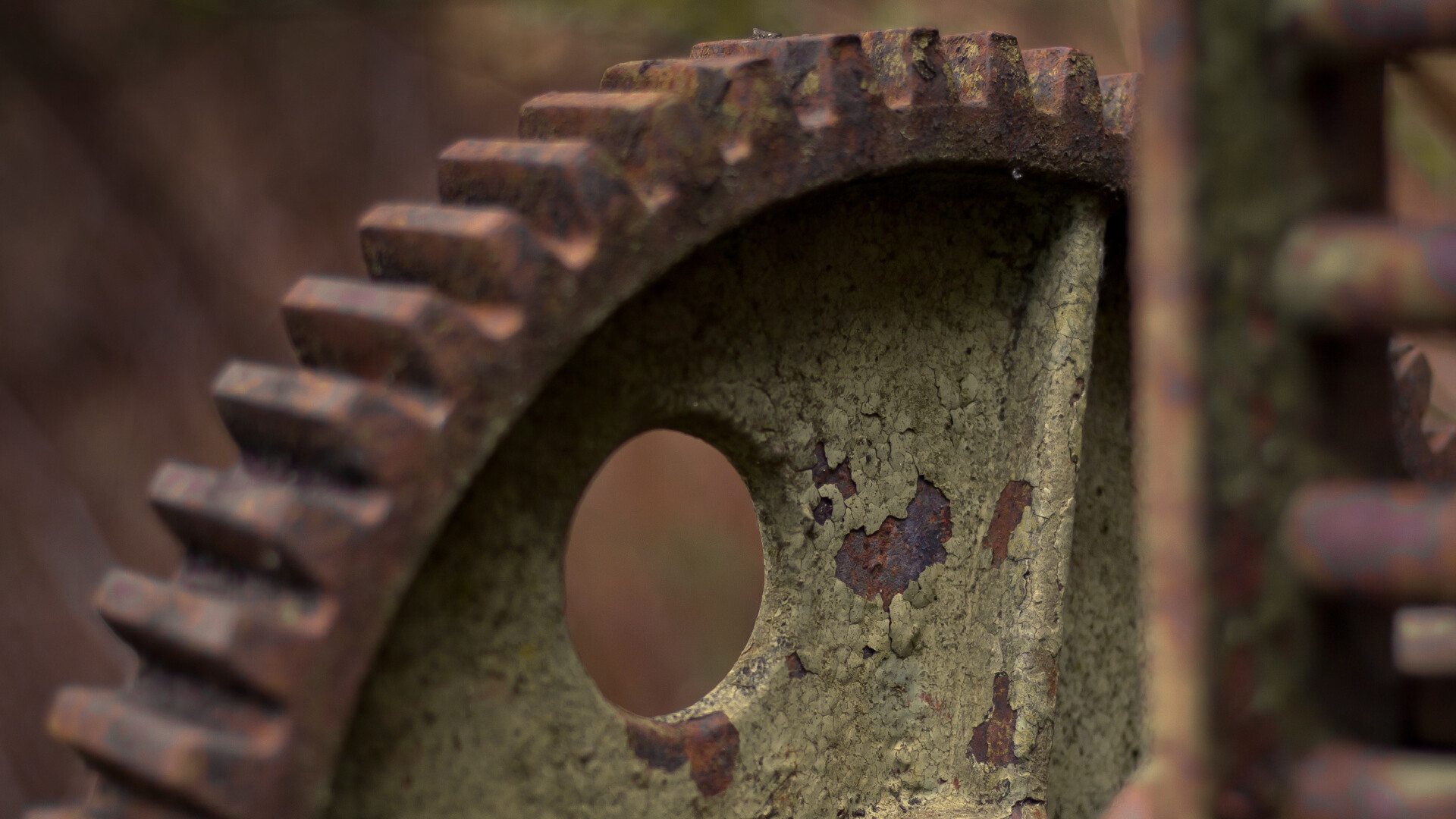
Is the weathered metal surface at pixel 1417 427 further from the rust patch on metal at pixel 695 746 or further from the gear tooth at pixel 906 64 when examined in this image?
the rust patch on metal at pixel 695 746

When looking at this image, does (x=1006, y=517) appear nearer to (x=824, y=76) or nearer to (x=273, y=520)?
(x=824, y=76)

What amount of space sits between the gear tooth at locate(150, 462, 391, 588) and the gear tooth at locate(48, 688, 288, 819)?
10 centimetres

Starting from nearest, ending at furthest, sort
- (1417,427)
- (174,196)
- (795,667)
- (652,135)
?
(652,135) < (795,667) < (1417,427) < (174,196)

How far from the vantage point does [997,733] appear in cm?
123

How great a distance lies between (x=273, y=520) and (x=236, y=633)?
7 cm

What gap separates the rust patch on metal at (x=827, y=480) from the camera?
1200mm

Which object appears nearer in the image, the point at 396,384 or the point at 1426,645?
the point at 1426,645

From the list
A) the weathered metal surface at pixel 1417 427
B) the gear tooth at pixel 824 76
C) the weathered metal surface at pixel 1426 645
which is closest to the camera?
the weathered metal surface at pixel 1426 645

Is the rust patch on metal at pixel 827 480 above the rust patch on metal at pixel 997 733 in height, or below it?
above

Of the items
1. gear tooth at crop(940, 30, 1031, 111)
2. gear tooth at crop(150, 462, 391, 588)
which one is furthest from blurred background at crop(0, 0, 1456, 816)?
gear tooth at crop(150, 462, 391, 588)

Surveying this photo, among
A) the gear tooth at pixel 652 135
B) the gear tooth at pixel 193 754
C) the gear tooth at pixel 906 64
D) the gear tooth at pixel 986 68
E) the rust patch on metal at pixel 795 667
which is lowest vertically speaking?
the gear tooth at pixel 193 754

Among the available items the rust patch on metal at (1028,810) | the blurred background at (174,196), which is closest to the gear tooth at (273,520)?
the rust patch on metal at (1028,810)

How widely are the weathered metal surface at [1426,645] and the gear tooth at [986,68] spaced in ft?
1.82

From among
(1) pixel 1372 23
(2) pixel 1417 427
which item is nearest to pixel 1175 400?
(1) pixel 1372 23
